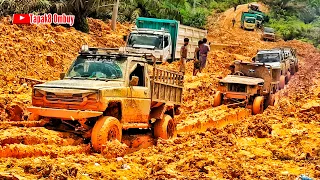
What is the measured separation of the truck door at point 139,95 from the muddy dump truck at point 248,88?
20.7 ft

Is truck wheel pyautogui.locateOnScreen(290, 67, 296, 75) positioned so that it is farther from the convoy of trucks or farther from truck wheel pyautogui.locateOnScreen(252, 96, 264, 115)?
the convoy of trucks

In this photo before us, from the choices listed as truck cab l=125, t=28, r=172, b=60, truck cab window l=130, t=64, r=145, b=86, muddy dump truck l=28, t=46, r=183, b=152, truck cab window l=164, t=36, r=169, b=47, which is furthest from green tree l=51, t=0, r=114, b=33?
truck cab window l=130, t=64, r=145, b=86

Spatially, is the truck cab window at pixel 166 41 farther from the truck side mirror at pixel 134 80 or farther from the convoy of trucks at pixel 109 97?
the truck side mirror at pixel 134 80

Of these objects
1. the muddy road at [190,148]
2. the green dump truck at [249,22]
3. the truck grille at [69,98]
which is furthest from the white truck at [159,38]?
the green dump truck at [249,22]

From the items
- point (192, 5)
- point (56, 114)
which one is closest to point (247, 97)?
point (56, 114)

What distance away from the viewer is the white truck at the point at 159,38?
24.1 metres

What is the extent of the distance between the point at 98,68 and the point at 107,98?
1217mm

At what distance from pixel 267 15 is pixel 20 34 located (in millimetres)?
45848

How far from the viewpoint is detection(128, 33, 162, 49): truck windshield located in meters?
24.1

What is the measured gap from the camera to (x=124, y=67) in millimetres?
10672

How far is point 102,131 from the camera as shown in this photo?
30.3 ft

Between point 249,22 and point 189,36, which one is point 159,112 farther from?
point 249,22

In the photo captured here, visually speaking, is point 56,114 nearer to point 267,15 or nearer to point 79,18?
point 79,18

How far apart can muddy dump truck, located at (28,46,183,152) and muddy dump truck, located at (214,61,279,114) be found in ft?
15.7
